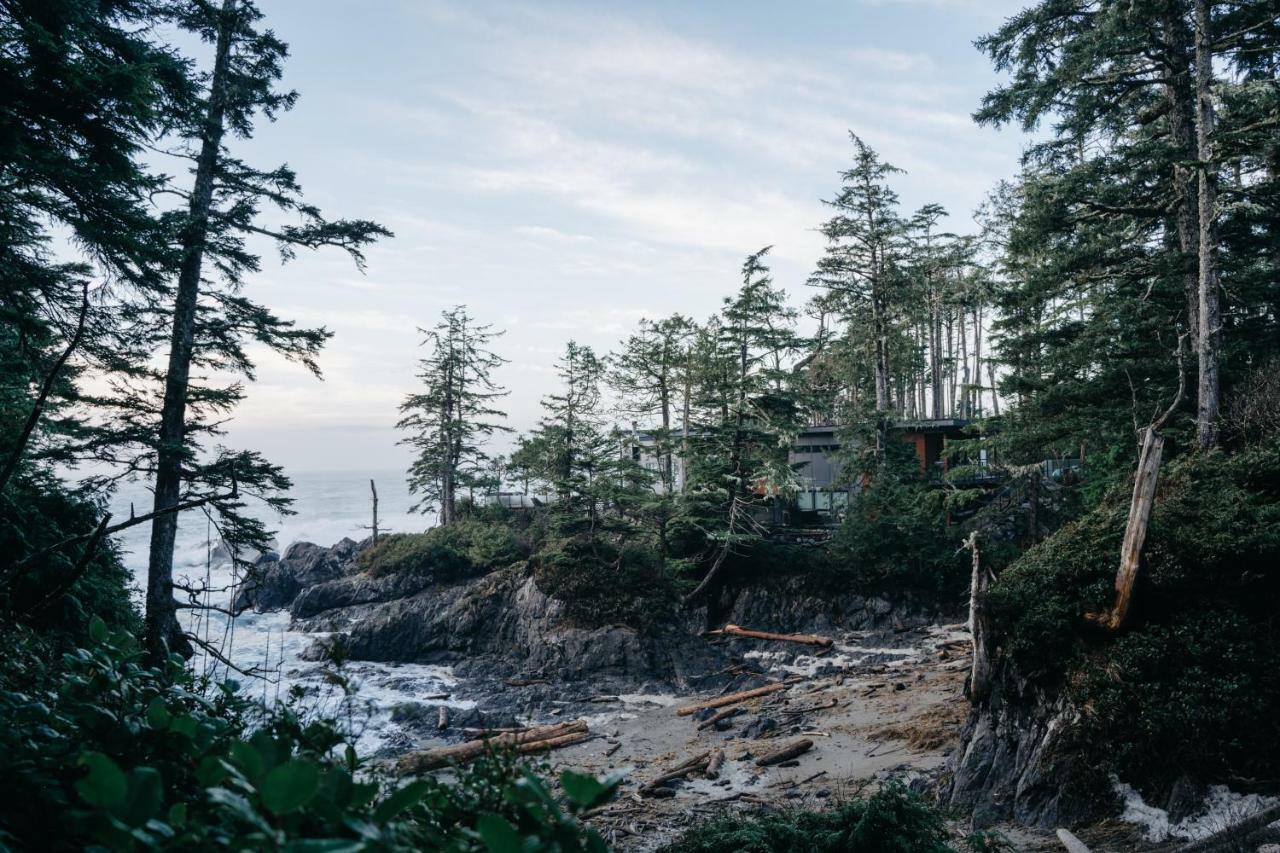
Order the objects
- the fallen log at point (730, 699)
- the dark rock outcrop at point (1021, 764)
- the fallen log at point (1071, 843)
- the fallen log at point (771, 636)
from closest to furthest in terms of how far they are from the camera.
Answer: the fallen log at point (1071, 843) → the dark rock outcrop at point (1021, 764) → the fallen log at point (730, 699) → the fallen log at point (771, 636)

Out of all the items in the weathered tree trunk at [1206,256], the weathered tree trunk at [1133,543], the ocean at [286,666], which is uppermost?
the weathered tree trunk at [1206,256]

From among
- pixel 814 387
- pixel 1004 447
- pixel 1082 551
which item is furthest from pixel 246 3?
pixel 814 387

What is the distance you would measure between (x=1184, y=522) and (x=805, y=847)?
7350 millimetres

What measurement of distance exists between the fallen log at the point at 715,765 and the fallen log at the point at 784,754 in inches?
25.9

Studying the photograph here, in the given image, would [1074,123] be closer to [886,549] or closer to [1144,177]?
[1144,177]

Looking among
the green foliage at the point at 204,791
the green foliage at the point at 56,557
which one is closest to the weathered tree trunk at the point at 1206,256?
the green foliage at the point at 204,791

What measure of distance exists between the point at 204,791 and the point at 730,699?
52.4 feet

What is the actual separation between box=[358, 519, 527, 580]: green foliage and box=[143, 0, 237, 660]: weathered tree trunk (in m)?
14.0

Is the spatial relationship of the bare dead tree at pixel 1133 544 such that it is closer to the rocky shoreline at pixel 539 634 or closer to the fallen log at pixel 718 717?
the fallen log at pixel 718 717

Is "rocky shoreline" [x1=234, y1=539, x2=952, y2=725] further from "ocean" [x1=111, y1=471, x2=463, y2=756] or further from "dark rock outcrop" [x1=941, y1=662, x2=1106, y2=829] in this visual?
"dark rock outcrop" [x1=941, y1=662, x2=1106, y2=829]

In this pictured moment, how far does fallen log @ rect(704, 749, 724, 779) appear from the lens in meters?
11.4

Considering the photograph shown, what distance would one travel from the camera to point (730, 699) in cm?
1589

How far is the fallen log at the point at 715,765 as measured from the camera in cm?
1140

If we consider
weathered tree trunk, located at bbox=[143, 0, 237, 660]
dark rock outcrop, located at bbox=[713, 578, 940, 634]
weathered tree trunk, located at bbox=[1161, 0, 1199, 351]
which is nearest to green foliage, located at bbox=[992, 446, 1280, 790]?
weathered tree trunk, located at bbox=[1161, 0, 1199, 351]
